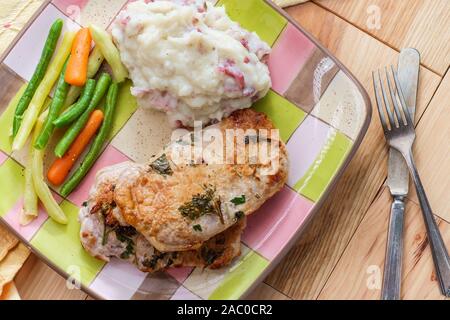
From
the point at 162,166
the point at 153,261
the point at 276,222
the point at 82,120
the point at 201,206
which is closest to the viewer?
the point at 201,206

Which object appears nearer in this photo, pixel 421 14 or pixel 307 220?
pixel 307 220

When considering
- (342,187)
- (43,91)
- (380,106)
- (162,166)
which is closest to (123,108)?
(43,91)

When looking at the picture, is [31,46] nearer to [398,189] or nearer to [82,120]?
[82,120]

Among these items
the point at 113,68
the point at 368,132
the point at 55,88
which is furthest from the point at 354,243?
the point at 55,88

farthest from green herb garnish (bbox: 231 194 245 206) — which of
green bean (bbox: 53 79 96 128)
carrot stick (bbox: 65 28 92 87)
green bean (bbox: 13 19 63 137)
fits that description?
green bean (bbox: 13 19 63 137)

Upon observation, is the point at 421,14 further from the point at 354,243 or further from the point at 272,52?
the point at 354,243

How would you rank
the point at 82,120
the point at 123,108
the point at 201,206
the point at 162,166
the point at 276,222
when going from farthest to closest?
the point at 123,108, the point at 82,120, the point at 276,222, the point at 162,166, the point at 201,206

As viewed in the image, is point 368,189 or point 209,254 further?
point 368,189
